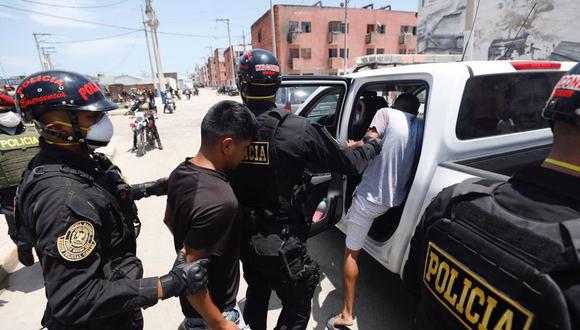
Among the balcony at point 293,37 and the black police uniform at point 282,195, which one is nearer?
the black police uniform at point 282,195

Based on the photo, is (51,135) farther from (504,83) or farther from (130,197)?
(504,83)

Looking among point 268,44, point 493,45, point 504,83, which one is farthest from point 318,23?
point 504,83

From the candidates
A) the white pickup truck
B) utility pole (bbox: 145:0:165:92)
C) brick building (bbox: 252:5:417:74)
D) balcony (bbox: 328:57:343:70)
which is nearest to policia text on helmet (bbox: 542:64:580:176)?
the white pickup truck

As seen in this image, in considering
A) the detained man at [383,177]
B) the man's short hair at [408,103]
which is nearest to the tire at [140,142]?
the detained man at [383,177]

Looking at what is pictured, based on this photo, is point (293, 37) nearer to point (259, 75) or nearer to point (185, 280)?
point (259, 75)

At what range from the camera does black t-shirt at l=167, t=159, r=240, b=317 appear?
1193mm

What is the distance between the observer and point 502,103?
2.09 meters

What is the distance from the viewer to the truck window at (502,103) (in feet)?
6.18

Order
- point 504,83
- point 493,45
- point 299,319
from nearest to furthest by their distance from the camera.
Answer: point 299,319 → point 504,83 → point 493,45

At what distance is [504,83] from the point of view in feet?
6.73

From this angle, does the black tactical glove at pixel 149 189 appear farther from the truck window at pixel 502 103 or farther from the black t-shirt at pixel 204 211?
the truck window at pixel 502 103

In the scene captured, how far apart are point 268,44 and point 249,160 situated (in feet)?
137

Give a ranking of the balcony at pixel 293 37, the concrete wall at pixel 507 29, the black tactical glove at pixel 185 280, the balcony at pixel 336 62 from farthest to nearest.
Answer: the balcony at pixel 336 62, the balcony at pixel 293 37, the concrete wall at pixel 507 29, the black tactical glove at pixel 185 280

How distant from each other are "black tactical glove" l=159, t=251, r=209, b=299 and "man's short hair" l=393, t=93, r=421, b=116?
1.87 meters
